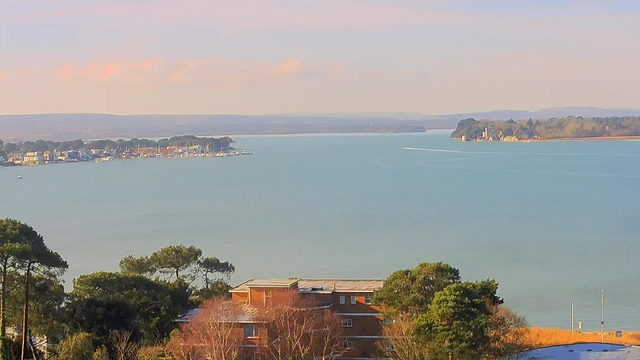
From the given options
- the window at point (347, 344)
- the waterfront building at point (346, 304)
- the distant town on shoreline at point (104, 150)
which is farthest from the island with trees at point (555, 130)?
the window at point (347, 344)

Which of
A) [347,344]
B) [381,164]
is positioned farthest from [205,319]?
[381,164]

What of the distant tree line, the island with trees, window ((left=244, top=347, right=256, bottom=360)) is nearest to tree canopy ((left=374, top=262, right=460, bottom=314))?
window ((left=244, top=347, right=256, bottom=360))

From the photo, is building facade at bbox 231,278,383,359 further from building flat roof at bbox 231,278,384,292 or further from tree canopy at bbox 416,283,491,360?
tree canopy at bbox 416,283,491,360

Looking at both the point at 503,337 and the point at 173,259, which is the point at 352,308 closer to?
the point at 503,337

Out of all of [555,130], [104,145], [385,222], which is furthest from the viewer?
[555,130]

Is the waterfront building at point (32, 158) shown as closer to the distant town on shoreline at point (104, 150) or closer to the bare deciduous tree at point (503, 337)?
the distant town on shoreline at point (104, 150)

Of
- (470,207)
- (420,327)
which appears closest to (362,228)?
(470,207)

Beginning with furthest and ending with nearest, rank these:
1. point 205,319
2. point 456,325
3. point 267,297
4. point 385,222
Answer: point 385,222, point 267,297, point 205,319, point 456,325
